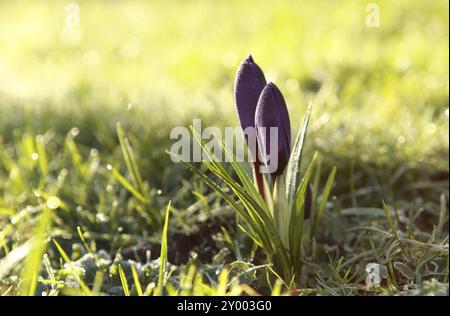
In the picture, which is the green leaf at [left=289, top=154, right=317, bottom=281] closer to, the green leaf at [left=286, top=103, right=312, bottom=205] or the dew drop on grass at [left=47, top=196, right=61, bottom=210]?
the green leaf at [left=286, top=103, right=312, bottom=205]

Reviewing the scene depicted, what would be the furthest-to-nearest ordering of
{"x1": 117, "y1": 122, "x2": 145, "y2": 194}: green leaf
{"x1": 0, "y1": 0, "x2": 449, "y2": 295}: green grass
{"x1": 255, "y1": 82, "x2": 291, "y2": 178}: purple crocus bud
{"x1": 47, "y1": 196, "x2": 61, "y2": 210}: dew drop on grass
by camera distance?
{"x1": 47, "y1": 196, "x2": 61, "y2": 210}: dew drop on grass
{"x1": 117, "y1": 122, "x2": 145, "y2": 194}: green leaf
{"x1": 0, "y1": 0, "x2": 449, "y2": 295}: green grass
{"x1": 255, "y1": 82, "x2": 291, "y2": 178}: purple crocus bud

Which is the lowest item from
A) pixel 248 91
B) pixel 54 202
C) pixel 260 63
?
pixel 54 202

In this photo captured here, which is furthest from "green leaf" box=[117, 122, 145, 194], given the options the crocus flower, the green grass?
the crocus flower

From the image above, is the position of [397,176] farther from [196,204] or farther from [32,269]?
[32,269]

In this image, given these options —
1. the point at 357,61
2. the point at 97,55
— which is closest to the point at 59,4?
the point at 97,55

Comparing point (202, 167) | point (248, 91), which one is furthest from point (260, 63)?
point (248, 91)

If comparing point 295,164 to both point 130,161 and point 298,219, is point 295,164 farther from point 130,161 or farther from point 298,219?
point 130,161

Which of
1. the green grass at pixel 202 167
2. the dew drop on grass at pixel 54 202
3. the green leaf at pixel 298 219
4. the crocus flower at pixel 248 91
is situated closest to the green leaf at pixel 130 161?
the green grass at pixel 202 167
